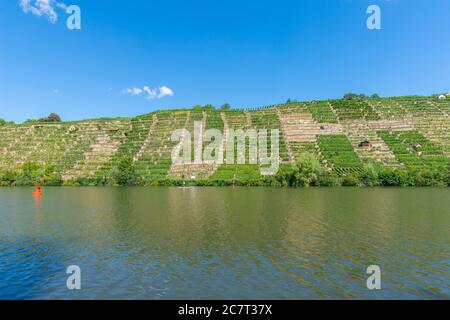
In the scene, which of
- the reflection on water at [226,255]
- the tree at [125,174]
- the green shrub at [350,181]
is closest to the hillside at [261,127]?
the tree at [125,174]

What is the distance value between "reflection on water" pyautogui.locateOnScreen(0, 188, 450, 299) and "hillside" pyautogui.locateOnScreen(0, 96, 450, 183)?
67.4m

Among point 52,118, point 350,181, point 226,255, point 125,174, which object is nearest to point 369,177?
point 350,181

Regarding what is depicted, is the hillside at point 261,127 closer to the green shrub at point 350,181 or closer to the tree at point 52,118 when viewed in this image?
the green shrub at point 350,181

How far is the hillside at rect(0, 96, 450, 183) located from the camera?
107 metres

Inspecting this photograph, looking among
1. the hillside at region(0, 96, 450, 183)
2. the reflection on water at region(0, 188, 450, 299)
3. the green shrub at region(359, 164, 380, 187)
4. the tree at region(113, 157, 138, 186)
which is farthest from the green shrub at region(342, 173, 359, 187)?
the tree at region(113, 157, 138, 186)

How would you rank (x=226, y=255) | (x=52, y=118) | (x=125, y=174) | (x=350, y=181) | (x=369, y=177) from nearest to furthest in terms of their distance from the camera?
(x=226, y=255), (x=350, y=181), (x=369, y=177), (x=125, y=174), (x=52, y=118)

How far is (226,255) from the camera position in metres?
22.1

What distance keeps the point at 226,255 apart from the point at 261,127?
112 meters

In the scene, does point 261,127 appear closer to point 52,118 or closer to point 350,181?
point 350,181

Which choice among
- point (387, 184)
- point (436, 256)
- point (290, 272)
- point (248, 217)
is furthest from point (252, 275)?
point (387, 184)

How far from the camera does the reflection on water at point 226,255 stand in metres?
16.5

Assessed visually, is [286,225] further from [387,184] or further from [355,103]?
[355,103]

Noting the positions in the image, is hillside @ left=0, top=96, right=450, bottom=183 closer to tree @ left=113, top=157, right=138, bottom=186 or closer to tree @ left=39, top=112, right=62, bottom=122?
tree @ left=113, top=157, right=138, bottom=186

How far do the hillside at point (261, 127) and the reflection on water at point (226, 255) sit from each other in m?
67.4
